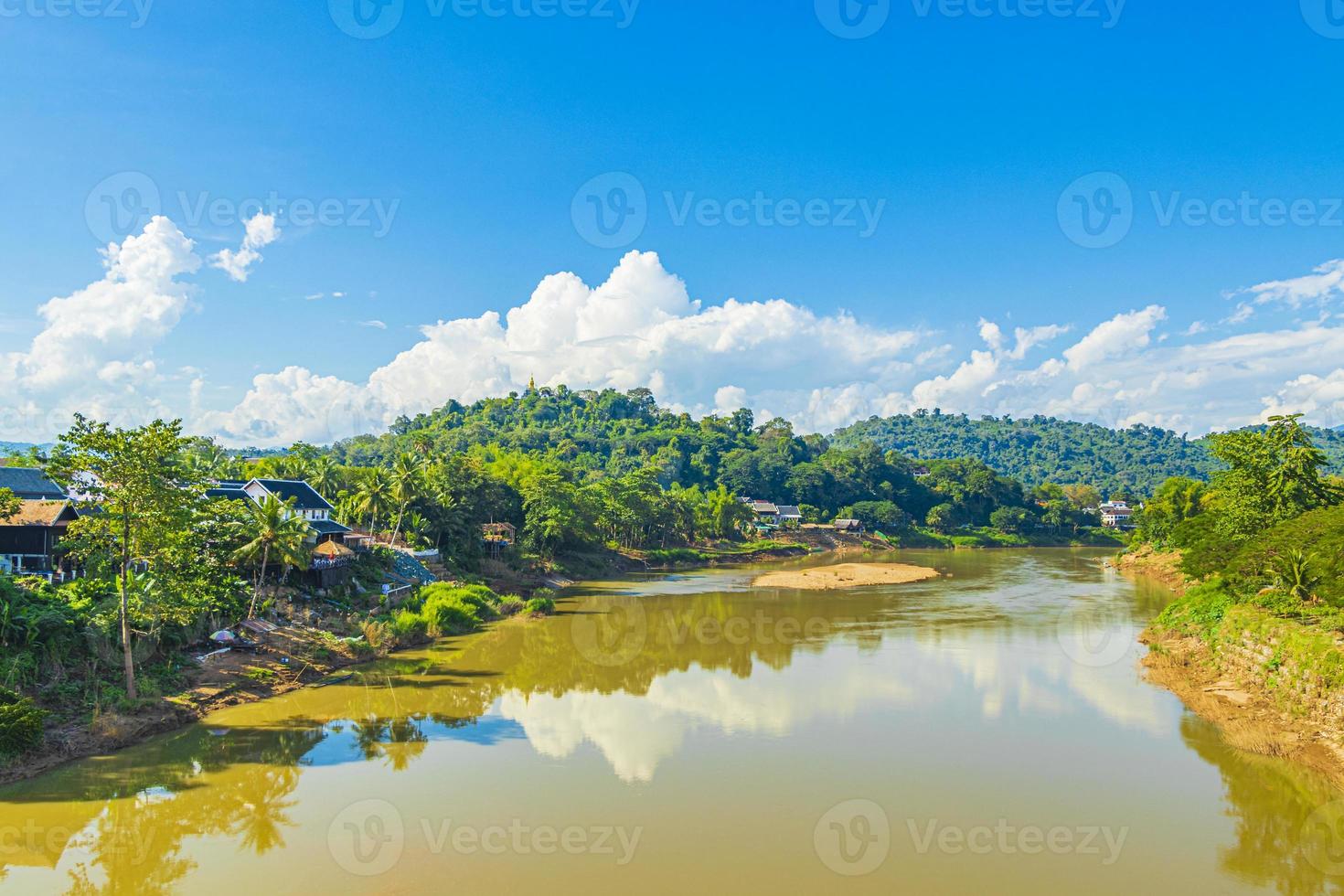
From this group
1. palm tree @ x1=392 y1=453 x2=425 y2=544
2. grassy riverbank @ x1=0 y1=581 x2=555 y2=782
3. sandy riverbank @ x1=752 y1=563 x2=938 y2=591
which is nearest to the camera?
grassy riverbank @ x1=0 y1=581 x2=555 y2=782

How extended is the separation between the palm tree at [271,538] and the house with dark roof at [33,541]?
797cm

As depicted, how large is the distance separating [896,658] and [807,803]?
1908 cm

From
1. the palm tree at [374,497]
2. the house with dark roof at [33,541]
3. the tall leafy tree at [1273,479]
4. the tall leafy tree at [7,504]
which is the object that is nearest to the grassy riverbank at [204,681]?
the tall leafy tree at [7,504]

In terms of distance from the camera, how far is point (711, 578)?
3142 inches

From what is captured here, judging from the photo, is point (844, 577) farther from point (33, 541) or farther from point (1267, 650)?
point (33, 541)

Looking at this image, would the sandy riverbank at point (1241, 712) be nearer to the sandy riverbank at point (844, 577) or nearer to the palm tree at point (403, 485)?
the sandy riverbank at point (844, 577)

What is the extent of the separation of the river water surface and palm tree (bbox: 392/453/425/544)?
21.5 metres

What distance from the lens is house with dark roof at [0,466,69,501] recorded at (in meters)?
41.2

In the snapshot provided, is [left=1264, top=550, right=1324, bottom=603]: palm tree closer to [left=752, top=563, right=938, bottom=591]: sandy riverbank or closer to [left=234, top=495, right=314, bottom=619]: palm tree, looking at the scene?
[left=752, top=563, right=938, bottom=591]: sandy riverbank

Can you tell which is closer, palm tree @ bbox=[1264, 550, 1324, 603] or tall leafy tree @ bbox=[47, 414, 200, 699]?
tall leafy tree @ bbox=[47, 414, 200, 699]

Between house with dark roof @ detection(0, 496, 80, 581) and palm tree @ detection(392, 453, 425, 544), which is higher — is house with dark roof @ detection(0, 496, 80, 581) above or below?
below

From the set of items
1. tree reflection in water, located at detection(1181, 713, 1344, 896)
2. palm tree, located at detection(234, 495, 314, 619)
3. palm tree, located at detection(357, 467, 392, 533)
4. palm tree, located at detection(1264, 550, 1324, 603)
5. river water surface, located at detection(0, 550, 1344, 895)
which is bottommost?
tree reflection in water, located at detection(1181, 713, 1344, 896)

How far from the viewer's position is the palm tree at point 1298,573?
32125 mm

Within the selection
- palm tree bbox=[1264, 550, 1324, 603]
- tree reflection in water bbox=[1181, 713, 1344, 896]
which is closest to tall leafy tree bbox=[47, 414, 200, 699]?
tree reflection in water bbox=[1181, 713, 1344, 896]
